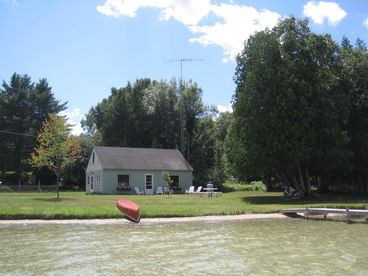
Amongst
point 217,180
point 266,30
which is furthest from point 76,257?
point 217,180

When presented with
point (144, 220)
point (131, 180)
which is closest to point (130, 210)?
point (144, 220)

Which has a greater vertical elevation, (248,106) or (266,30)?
(266,30)

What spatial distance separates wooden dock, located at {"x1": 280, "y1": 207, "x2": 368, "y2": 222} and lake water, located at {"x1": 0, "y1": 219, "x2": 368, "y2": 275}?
1.28 m

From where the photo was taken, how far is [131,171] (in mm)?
37562

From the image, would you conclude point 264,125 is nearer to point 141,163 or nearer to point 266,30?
point 266,30

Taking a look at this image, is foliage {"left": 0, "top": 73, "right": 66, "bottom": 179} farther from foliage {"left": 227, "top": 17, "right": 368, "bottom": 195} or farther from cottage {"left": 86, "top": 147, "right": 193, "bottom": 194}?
foliage {"left": 227, "top": 17, "right": 368, "bottom": 195}

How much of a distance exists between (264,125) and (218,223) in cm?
1188

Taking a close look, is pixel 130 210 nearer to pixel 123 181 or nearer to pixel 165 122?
pixel 123 181

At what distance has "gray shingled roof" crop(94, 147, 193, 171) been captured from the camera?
37.5 metres

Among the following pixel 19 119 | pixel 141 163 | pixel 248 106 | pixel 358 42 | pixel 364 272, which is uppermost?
pixel 358 42

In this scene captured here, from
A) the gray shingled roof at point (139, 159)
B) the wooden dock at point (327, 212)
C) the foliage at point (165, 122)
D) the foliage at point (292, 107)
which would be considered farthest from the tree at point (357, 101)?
the foliage at point (165, 122)

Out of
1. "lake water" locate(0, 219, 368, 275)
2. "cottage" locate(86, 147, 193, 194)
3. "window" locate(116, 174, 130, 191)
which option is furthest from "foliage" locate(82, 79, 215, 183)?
"lake water" locate(0, 219, 368, 275)

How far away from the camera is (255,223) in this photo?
16.8 m

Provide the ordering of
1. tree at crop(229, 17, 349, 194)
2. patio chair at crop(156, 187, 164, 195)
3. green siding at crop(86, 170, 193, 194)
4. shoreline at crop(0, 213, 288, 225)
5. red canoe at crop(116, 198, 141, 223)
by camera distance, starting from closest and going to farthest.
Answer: shoreline at crop(0, 213, 288, 225)
red canoe at crop(116, 198, 141, 223)
tree at crop(229, 17, 349, 194)
green siding at crop(86, 170, 193, 194)
patio chair at crop(156, 187, 164, 195)
